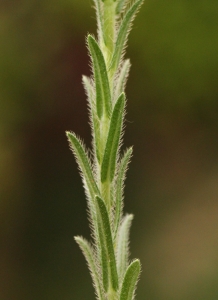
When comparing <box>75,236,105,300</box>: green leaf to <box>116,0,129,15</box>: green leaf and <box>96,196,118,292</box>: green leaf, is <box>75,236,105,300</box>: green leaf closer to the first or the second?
<box>96,196,118,292</box>: green leaf

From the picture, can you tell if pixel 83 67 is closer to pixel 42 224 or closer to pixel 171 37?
pixel 171 37

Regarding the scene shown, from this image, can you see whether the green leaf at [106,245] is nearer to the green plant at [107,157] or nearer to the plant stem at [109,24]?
the green plant at [107,157]

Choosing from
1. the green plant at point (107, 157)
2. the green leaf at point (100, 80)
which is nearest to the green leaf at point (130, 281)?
the green plant at point (107, 157)

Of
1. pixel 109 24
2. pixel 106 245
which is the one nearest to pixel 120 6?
pixel 109 24

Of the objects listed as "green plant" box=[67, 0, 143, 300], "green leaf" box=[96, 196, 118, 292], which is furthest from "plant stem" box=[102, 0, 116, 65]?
"green leaf" box=[96, 196, 118, 292]

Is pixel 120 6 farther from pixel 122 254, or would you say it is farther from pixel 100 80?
pixel 122 254

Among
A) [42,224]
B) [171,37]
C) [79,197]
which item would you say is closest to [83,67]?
[171,37]

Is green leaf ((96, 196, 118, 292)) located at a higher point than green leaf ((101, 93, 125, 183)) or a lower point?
lower

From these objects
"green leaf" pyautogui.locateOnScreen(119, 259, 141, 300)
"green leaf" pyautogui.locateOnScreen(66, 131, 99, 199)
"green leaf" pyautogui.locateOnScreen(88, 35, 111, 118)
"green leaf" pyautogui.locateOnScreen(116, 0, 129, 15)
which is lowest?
"green leaf" pyautogui.locateOnScreen(119, 259, 141, 300)
